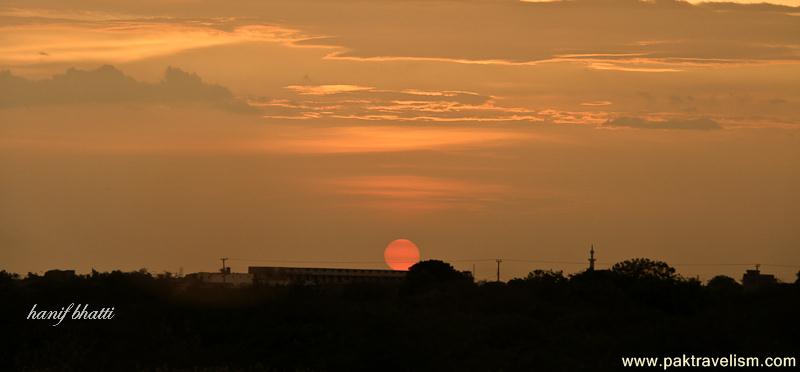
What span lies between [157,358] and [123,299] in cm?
717

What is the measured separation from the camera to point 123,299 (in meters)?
44.8

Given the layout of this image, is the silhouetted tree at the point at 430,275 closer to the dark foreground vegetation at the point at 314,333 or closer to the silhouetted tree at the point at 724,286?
the silhouetted tree at the point at 724,286

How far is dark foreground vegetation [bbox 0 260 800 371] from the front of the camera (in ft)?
126

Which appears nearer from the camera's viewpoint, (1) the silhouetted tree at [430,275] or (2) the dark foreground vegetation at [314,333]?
(2) the dark foreground vegetation at [314,333]

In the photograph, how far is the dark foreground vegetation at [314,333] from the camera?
38.3 meters

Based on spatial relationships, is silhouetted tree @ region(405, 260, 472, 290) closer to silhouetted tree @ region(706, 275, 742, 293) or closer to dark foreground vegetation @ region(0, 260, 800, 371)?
silhouetted tree @ region(706, 275, 742, 293)

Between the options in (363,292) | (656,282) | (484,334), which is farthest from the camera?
(363,292)

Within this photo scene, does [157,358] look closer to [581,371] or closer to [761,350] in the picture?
[581,371]

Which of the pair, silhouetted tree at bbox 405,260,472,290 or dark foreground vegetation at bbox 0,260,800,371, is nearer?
dark foreground vegetation at bbox 0,260,800,371

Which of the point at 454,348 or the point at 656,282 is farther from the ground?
the point at 656,282

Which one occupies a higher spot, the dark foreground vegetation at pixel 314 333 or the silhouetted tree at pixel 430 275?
the silhouetted tree at pixel 430 275

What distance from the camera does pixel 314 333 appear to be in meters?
40.7

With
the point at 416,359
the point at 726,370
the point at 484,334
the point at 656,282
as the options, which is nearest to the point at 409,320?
the point at 484,334

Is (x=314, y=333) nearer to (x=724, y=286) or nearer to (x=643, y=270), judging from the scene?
(x=643, y=270)
